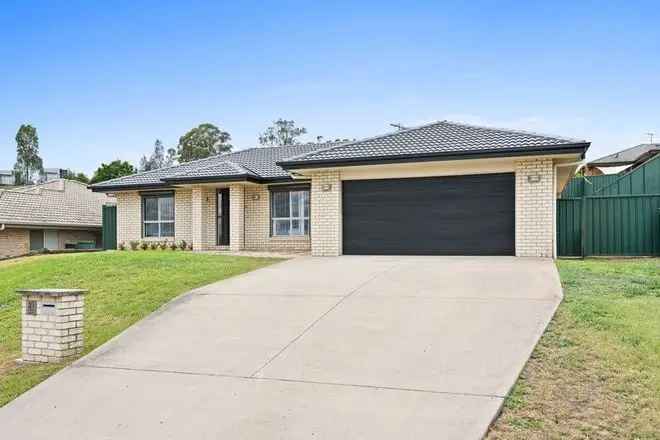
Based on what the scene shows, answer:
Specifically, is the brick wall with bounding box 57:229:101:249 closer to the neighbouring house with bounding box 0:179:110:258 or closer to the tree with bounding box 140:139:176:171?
the neighbouring house with bounding box 0:179:110:258

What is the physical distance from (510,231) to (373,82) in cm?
1102

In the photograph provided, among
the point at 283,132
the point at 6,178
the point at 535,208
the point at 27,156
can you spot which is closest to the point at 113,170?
the point at 6,178

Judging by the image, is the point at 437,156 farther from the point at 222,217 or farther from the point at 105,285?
the point at 222,217

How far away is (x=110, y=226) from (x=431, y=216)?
51.6 feet

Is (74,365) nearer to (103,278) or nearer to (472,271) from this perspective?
(103,278)

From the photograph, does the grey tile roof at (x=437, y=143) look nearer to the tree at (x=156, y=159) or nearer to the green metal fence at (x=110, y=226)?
the green metal fence at (x=110, y=226)

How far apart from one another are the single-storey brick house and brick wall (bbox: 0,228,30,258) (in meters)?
12.0

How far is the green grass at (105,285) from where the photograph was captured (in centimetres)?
685

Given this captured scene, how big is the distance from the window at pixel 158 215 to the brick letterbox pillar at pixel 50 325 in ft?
46.8

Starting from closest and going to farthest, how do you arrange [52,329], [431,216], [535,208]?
1. [52,329]
2. [535,208]
3. [431,216]

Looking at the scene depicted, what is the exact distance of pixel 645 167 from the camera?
1841 centimetres

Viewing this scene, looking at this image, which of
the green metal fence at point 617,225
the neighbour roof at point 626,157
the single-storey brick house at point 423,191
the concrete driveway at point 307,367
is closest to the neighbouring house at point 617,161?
the neighbour roof at point 626,157

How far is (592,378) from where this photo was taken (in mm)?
4961

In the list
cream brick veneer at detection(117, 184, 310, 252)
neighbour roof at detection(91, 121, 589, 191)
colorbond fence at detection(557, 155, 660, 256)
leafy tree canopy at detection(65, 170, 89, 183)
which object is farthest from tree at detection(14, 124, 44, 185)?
colorbond fence at detection(557, 155, 660, 256)
